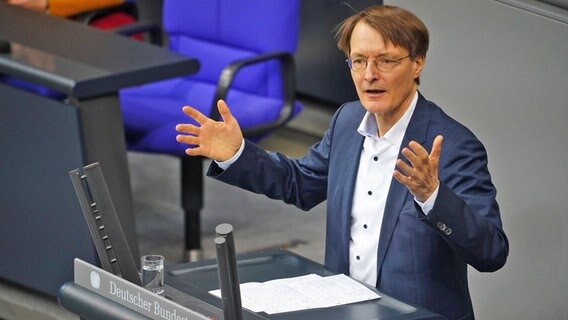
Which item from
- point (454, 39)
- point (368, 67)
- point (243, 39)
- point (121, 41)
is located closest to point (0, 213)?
point (121, 41)

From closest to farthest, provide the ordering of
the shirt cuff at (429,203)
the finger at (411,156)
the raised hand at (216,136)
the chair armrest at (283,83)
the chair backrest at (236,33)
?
the finger at (411,156)
the shirt cuff at (429,203)
the raised hand at (216,136)
the chair armrest at (283,83)
the chair backrest at (236,33)

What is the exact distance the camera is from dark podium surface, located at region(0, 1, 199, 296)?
4531mm

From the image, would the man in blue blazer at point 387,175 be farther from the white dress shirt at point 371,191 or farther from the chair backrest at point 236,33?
the chair backrest at point 236,33

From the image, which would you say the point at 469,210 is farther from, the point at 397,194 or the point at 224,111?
the point at 224,111

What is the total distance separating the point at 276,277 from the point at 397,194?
1.15 feet

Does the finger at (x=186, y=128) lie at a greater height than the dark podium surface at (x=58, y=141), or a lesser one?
greater

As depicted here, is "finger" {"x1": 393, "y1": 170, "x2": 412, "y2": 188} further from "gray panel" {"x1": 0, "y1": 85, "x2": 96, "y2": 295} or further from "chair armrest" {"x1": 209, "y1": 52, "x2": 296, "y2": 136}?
"chair armrest" {"x1": 209, "y1": 52, "x2": 296, "y2": 136}

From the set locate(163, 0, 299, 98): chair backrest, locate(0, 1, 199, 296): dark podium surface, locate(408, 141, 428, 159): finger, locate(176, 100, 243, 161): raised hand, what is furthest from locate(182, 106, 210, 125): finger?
locate(163, 0, 299, 98): chair backrest

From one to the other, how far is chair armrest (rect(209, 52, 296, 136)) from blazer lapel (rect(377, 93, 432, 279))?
7.23 ft

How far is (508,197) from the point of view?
370 cm

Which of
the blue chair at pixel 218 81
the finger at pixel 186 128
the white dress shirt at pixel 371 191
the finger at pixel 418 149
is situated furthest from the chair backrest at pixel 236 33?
the finger at pixel 418 149

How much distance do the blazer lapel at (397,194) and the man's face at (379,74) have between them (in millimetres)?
77

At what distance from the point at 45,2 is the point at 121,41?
0.93 meters

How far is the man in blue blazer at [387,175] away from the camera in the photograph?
2918mm
